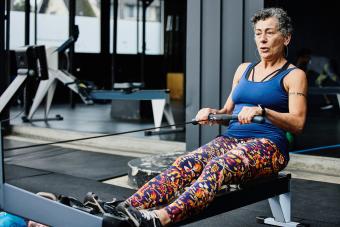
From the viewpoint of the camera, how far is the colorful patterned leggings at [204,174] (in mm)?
1857

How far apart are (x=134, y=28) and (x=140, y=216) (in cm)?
953

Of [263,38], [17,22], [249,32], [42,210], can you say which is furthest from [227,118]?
[17,22]

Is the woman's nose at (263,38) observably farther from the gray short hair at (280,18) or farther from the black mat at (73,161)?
the black mat at (73,161)

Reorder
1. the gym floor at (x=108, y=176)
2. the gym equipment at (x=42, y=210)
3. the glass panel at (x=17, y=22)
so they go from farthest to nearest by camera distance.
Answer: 1. the glass panel at (x=17, y=22)
2. the gym floor at (x=108, y=176)
3. the gym equipment at (x=42, y=210)

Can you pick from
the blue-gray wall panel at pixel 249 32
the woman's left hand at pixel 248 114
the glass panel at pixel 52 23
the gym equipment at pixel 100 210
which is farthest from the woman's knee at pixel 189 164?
the glass panel at pixel 52 23

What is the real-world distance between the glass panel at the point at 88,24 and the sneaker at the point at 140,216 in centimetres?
856

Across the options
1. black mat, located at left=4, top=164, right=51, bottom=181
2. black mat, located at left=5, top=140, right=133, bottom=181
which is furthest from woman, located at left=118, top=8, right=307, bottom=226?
black mat, located at left=4, top=164, right=51, bottom=181

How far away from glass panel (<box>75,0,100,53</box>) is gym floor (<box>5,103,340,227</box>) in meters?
4.14

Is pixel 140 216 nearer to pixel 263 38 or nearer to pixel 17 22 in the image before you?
pixel 263 38

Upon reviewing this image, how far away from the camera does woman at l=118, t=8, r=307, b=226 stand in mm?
1885

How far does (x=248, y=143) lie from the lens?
212 cm

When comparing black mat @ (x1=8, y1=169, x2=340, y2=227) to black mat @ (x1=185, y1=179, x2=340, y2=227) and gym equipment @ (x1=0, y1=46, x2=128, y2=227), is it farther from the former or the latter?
gym equipment @ (x1=0, y1=46, x2=128, y2=227)

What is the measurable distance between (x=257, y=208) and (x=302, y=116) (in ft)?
3.03

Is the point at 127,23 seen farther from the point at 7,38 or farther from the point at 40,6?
the point at 7,38
